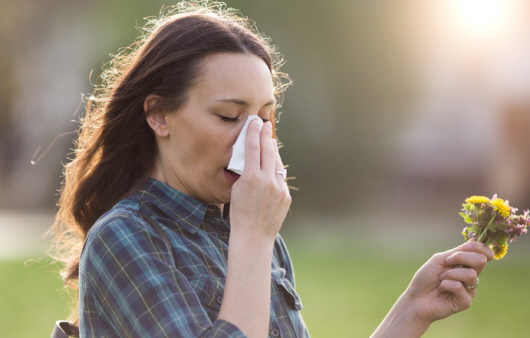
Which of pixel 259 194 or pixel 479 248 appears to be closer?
pixel 259 194

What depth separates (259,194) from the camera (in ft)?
7.17

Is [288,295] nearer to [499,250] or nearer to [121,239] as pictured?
[121,239]

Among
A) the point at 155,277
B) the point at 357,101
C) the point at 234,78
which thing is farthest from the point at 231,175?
the point at 357,101

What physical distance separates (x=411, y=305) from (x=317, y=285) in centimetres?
825

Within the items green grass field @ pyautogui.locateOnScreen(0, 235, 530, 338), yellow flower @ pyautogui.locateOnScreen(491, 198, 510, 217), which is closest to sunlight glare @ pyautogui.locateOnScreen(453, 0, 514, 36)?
green grass field @ pyautogui.locateOnScreen(0, 235, 530, 338)

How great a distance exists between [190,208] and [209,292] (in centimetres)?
37

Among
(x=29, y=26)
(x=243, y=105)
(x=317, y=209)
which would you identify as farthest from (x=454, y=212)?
(x=243, y=105)

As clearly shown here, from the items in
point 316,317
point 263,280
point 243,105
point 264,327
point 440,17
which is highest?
point 440,17

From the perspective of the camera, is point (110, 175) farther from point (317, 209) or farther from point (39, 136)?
point (39, 136)

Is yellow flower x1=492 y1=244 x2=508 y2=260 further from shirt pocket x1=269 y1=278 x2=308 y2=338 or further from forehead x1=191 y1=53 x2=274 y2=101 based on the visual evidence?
forehead x1=191 y1=53 x2=274 y2=101

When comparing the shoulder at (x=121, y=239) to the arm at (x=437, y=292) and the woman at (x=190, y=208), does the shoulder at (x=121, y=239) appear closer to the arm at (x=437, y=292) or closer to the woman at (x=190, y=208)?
the woman at (x=190, y=208)

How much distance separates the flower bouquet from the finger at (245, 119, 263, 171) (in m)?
0.94

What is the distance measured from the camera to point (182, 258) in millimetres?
2182

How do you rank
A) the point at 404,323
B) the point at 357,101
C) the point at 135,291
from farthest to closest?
the point at 357,101, the point at 404,323, the point at 135,291
